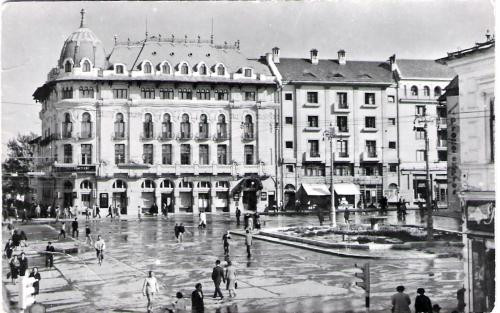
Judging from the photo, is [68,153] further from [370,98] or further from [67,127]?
[370,98]

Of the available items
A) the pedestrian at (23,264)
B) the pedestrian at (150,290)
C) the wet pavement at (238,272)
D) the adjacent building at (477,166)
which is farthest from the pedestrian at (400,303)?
the pedestrian at (23,264)

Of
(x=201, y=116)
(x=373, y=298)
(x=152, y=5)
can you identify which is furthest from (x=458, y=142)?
(x=152, y=5)

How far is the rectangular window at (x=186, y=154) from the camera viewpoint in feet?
64.5

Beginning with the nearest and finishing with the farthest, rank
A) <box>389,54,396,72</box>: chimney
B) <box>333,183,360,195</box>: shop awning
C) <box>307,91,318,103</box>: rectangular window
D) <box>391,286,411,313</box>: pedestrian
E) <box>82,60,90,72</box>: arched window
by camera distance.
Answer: <box>391,286,411,313</box>: pedestrian < <box>389,54,396,72</box>: chimney < <box>82,60,90,72</box>: arched window < <box>307,91,318,103</box>: rectangular window < <box>333,183,360,195</box>: shop awning

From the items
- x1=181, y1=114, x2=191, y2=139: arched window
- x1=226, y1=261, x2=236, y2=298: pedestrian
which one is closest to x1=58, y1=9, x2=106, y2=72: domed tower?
x1=181, y1=114, x2=191, y2=139: arched window

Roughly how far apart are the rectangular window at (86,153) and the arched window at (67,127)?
1.87 ft

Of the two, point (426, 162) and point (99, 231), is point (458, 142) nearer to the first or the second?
point (426, 162)

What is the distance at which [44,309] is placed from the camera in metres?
14.7

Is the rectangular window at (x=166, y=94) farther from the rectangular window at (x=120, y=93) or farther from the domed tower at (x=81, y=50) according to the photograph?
the domed tower at (x=81, y=50)

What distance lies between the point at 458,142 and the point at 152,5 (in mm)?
8902

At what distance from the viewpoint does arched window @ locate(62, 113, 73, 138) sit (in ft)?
61.1

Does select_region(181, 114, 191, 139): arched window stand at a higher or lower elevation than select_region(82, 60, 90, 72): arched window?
lower

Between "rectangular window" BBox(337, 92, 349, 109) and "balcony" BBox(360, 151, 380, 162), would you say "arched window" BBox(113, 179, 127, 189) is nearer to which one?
"rectangular window" BBox(337, 92, 349, 109)

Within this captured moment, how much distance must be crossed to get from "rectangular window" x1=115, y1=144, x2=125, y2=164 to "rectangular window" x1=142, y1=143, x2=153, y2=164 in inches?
23.7
